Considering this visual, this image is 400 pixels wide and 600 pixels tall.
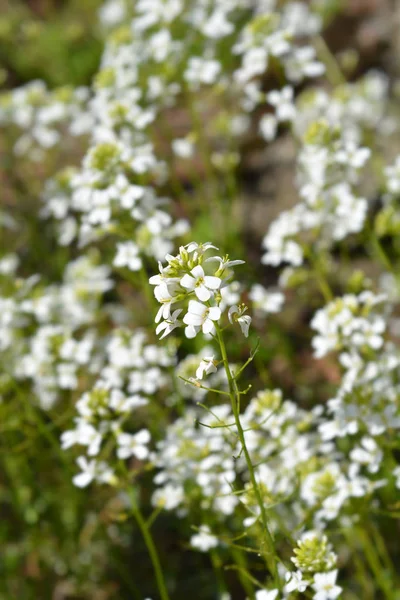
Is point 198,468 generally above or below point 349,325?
below

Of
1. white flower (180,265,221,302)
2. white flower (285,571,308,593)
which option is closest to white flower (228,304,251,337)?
white flower (180,265,221,302)

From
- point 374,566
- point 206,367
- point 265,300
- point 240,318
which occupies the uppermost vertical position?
point 265,300

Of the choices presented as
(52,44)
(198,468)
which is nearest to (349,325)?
(198,468)

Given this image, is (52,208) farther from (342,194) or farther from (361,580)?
(361,580)

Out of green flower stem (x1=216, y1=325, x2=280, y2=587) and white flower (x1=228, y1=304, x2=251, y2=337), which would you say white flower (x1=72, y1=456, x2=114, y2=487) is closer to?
green flower stem (x1=216, y1=325, x2=280, y2=587)

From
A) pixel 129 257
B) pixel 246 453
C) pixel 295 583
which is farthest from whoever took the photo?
pixel 129 257

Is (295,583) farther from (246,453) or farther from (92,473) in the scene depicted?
(92,473)

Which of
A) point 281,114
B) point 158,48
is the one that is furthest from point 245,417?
point 158,48

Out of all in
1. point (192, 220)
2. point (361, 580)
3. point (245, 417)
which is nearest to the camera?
point (245, 417)
